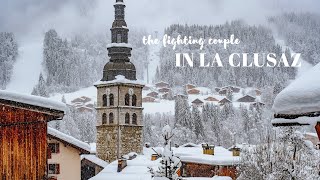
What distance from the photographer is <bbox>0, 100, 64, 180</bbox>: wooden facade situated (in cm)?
1105

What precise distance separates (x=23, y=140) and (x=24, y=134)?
0.36 feet

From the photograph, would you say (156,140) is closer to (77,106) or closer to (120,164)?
(77,106)

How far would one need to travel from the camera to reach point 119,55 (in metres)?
58.6

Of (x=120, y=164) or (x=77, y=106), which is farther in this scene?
(x=77, y=106)

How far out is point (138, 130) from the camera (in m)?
57.4

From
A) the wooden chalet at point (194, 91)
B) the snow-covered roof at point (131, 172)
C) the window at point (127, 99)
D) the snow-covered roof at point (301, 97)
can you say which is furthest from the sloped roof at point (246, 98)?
the snow-covered roof at point (301, 97)

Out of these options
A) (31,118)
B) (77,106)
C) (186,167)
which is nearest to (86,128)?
(77,106)

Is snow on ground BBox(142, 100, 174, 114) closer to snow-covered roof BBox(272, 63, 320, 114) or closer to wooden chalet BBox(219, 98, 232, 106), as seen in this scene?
wooden chalet BBox(219, 98, 232, 106)

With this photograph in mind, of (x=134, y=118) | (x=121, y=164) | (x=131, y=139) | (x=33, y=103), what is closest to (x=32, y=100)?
(x=33, y=103)

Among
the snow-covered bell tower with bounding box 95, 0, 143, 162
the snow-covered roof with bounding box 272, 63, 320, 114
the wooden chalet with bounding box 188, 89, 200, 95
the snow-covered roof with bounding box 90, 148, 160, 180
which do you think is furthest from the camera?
the wooden chalet with bounding box 188, 89, 200, 95

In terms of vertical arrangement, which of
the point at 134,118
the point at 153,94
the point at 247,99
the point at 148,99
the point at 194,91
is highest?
the point at 194,91

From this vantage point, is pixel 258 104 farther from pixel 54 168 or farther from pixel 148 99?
pixel 54 168

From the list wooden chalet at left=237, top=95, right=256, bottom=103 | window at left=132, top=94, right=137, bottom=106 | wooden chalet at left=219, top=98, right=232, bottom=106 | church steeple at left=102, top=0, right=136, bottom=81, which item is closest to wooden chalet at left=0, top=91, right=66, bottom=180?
church steeple at left=102, top=0, right=136, bottom=81

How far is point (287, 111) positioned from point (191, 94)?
18012 cm
